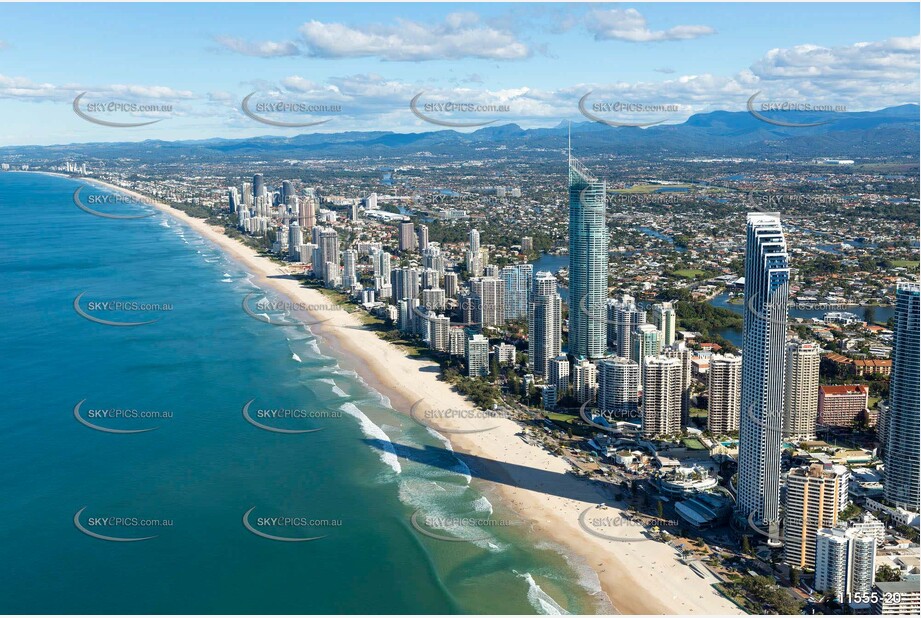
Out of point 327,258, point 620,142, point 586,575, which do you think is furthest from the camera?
point 620,142

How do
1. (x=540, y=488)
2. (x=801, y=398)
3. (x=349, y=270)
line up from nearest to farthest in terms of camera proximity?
(x=540, y=488) < (x=801, y=398) < (x=349, y=270)

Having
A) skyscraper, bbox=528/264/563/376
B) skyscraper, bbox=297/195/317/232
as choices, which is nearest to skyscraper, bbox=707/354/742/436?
skyscraper, bbox=528/264/563/376

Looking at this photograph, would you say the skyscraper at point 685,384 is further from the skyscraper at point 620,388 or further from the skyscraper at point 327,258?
the skyscraper at point 327,258

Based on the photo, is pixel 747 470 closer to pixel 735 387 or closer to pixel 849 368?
pixel 735 387

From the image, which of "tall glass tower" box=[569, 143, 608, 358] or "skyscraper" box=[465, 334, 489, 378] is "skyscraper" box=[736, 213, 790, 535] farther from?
"tall glass tower" box=[569, 143, 608, 358]

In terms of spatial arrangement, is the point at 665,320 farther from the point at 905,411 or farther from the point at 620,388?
the point at 905,411

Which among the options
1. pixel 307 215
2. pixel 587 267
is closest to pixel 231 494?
pixel 587 267
